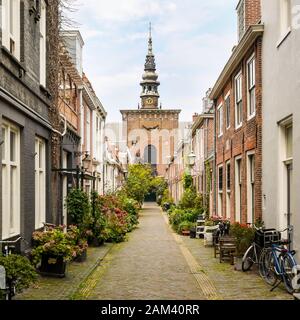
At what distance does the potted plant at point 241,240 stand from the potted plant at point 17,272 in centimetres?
648

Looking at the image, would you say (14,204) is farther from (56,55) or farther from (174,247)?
(174,247)

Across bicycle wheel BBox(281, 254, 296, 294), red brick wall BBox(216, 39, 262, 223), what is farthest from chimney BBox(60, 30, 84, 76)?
bicycle wheel BBox(281, 254, 296, 294)

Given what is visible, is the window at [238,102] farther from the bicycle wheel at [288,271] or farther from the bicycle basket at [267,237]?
the bicycle wheel at [288,271]

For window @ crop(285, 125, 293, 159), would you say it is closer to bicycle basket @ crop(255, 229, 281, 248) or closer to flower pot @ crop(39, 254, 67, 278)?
bicycle basket @ crop(255, 229, 281, 248)

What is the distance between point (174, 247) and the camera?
20703 mm

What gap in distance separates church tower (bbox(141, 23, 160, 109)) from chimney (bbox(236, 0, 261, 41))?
229ft

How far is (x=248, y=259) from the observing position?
13.7 m

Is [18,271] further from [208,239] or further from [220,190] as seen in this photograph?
[220,190]

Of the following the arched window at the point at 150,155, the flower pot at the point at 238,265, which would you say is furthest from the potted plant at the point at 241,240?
the arched window at the point at 150,155

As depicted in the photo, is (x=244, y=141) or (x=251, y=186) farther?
(x=244, y=141)

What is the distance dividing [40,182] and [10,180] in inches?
122

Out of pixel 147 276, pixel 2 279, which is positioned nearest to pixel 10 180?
pixel 147 276

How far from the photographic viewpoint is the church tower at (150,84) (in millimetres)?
91312
